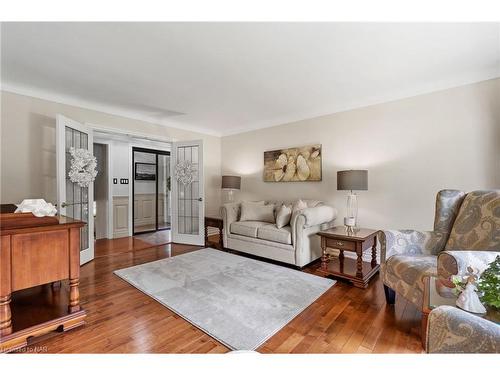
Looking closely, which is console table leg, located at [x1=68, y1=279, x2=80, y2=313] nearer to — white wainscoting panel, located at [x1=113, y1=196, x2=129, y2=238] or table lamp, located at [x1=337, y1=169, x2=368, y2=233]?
table lamp, located at [x1=337, y1=169, x2=368, y2=233]

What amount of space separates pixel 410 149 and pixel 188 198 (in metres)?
3.65

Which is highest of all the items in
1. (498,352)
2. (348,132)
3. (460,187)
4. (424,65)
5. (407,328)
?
(424,65)

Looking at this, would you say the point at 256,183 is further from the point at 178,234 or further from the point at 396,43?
the point at 396,43

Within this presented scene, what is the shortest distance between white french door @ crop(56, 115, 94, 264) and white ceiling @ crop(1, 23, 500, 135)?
19.1 inches

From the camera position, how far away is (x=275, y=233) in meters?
3.12

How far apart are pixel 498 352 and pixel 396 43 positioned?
2.29 metres

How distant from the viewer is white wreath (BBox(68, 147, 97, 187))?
3.03 metres

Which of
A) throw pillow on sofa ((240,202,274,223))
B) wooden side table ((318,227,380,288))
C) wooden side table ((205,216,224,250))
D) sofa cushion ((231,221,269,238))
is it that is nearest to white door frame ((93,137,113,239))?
wooden side table ((205,216,224,250))

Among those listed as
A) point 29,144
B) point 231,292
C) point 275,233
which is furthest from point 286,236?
point 29,144

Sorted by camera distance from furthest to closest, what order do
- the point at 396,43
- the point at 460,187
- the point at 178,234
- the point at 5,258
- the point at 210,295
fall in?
the point at 178,234
the point at 460,187
the point at 210,295
the point at 396,43
the point at 5,258

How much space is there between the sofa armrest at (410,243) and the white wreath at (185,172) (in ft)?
10.8

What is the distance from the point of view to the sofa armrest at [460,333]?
2.07ft

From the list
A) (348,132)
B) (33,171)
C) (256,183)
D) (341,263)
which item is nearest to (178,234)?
(256,183)

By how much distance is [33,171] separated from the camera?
294cm
